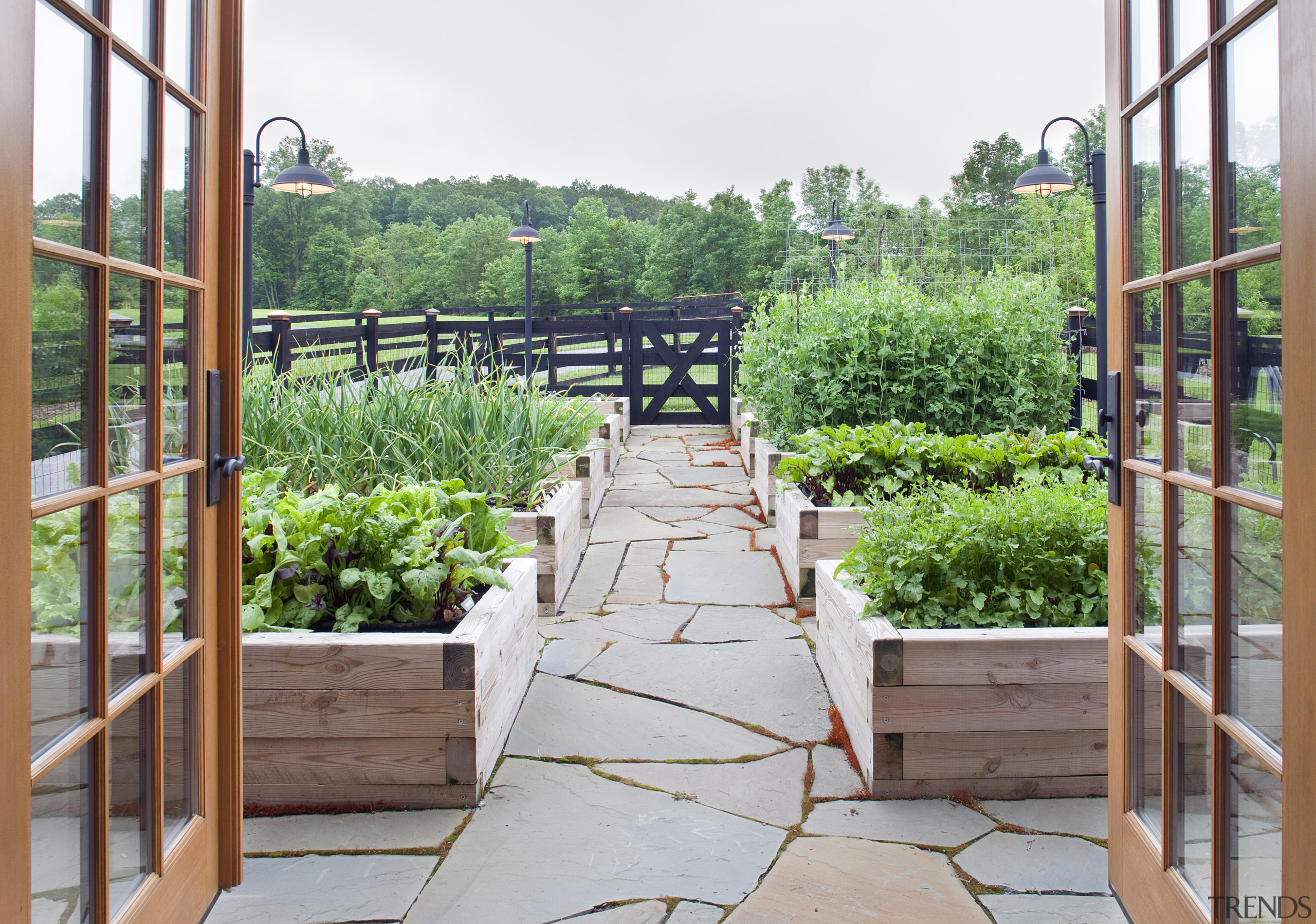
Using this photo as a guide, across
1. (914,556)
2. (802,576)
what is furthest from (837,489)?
(914,556)

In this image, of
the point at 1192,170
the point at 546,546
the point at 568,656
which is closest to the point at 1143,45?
the point at 1192,170

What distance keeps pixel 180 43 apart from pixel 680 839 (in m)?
1.99

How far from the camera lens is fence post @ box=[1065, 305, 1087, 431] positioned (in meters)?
6.48

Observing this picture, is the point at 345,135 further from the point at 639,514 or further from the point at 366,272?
the point at 639,514

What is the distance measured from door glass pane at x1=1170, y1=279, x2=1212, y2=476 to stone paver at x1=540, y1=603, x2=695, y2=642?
2.35 m

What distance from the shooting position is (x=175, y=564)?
1573mm

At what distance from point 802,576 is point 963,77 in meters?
31.8

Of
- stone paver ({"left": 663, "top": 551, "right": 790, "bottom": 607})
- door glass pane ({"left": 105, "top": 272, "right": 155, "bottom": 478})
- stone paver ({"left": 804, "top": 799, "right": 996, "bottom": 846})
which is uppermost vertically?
door glass pane ({"left": 105, "top": 272, "right": 155, "bottom": 478})

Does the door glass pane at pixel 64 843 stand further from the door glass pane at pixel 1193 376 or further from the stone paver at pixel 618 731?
the door glass pane at pixel 1193 376

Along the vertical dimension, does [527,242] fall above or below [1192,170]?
above

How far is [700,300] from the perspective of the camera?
30297mm

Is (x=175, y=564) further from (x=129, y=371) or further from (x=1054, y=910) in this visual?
(x=1054, y=910)

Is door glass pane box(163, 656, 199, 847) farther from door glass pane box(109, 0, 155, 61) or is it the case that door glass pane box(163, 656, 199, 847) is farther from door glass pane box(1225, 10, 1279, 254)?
door glass pane box(1225, 10, 1279, 254)

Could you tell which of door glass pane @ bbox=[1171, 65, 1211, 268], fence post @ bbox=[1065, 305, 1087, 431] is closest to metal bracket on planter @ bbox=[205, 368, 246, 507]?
door glass pane @ bbox=[1171, 65, 1211, 268]
